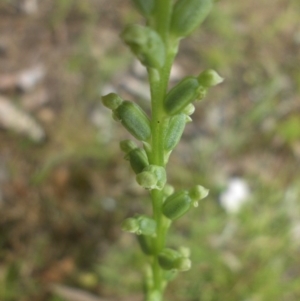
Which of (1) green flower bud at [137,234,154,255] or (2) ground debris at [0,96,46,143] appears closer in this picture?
(1) green flower bud at [137,234,154,255]

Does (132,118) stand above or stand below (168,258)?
above

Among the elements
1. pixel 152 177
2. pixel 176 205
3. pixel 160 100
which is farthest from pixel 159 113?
pixel 176 205

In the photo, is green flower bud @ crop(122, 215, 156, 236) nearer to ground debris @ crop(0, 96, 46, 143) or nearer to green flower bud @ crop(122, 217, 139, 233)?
green flower bud @ crop(122, 217, 139, 233)

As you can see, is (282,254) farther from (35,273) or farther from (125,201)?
(35,273)

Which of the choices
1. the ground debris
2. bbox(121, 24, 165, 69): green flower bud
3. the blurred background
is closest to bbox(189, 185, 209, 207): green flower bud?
bbox(121, 24, 165, 69): green flower bud

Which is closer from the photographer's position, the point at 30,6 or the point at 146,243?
the point at 146,243

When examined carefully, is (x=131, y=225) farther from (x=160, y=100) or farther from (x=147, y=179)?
(x=160, y=100)
